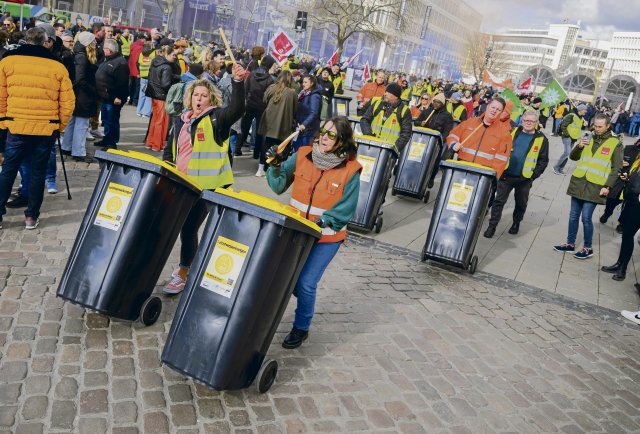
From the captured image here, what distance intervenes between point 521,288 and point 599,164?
94.8 inches

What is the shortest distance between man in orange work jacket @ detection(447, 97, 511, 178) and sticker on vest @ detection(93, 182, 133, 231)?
486 centimetres

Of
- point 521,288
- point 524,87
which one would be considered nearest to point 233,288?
point 521,288

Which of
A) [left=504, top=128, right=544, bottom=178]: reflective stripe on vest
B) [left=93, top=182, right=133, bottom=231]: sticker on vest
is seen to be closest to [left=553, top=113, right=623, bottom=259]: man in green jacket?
[left=504, top=128, right=544, bottom=178]: reflective stripe on vest

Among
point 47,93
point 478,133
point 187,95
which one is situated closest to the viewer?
point 187,95

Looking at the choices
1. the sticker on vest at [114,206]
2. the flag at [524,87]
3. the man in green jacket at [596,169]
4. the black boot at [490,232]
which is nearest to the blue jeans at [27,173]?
the sticker on vest at [114,206]

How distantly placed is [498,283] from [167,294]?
13.1 ft

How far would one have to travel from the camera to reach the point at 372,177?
304 inches

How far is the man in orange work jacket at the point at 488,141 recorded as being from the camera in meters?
7.61

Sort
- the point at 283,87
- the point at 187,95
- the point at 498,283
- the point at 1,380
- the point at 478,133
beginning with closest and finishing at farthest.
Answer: the point at 1,380, the point at 187,95, the point at 498,283, the point at 478,133, the point at 283,87

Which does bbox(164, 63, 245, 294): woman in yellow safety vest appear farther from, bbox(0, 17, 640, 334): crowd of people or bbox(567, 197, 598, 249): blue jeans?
bbox(567, 197, 598, 249): blue jeans

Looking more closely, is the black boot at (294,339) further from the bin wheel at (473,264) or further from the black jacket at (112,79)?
the black jacket at (112,79)

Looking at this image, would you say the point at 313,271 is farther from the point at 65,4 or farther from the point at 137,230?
the point at 65,4

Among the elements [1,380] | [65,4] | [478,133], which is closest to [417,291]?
[478,133]

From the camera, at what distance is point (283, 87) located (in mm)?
9477
